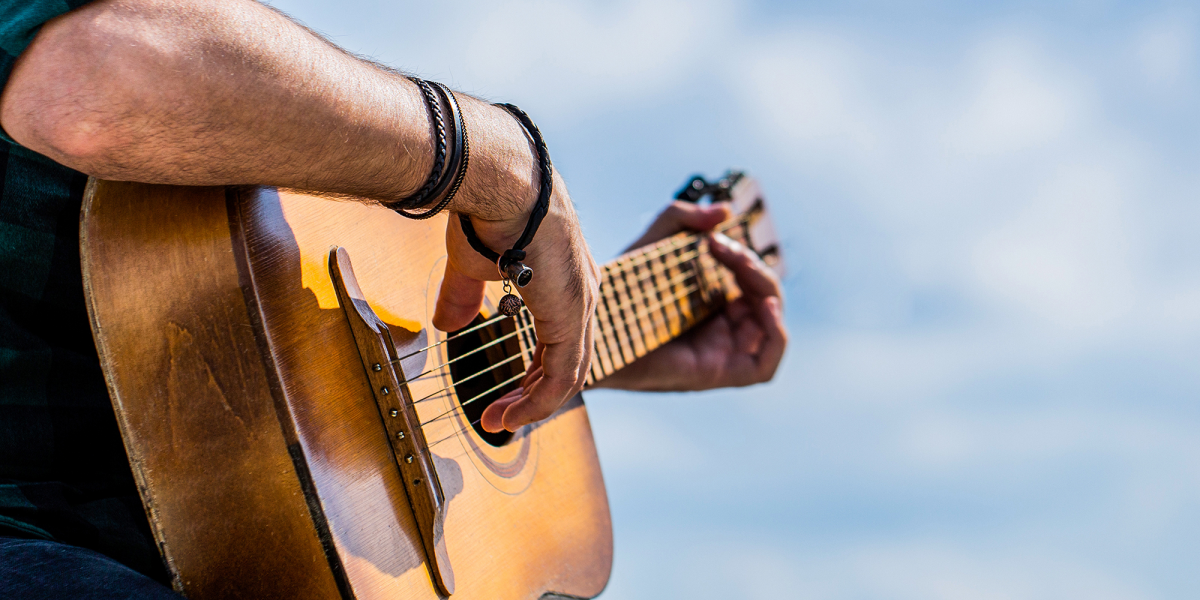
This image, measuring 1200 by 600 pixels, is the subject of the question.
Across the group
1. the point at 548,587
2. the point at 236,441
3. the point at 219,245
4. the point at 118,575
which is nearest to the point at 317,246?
the point at 219,245

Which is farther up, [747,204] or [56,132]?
[56,132]

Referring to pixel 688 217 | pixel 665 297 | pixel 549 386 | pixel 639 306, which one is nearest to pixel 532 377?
pixel 549 386

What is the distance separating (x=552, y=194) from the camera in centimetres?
82

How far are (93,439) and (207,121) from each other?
0.45m

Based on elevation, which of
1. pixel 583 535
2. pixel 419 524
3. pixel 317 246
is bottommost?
pixel 583 535

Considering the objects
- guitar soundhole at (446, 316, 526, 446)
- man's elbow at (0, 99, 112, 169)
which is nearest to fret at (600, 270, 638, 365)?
guitar soundhole at (446, 316, 526, 446)

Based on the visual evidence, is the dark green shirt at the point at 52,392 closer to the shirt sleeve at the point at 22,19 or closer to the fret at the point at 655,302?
the shirt sleeve at the point at 22,19

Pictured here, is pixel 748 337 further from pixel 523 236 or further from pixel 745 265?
pixel 523 236

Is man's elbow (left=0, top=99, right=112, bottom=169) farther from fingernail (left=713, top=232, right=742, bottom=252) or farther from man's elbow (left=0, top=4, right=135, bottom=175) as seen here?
fingernail (left=713, top=232, right=742, bottom=252)

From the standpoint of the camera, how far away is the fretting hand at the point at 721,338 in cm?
166

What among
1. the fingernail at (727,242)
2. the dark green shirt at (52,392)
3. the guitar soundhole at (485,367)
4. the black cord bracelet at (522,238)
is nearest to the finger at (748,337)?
the fingernail at (727,242)

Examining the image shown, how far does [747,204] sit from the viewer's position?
1.79 m

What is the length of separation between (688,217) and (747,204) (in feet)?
0.68

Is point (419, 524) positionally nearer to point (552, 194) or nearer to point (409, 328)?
point (409, 328)
